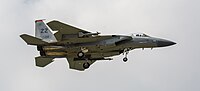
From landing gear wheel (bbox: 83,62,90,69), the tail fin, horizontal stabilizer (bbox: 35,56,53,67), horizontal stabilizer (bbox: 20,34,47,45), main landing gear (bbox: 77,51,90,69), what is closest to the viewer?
horizontal stabilizer (bbox: 20,34,47,45)

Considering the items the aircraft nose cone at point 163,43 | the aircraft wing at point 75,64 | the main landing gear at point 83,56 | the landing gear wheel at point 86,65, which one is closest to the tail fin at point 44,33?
the main landing gear at point 83,56

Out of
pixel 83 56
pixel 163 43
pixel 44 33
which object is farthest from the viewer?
pixel 44 33


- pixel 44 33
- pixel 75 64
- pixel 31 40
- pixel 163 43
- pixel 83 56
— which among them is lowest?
pixel 75 64

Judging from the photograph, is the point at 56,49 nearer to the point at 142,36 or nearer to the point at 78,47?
the point at 78,47

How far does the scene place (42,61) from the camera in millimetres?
68750

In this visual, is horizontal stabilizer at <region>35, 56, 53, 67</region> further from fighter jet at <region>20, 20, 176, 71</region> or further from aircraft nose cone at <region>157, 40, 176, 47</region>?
aircraft nose cone at <region>157, 40, 176, 47</region>

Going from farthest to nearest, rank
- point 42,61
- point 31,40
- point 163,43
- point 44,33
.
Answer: point 42,61 → point 44,33 → point 163,43 → point 31,40

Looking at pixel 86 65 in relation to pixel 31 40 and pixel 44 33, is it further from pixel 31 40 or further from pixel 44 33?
pixel 31 40

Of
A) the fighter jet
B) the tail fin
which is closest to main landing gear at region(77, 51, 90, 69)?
the fighter jet

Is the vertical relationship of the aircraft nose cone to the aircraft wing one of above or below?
above

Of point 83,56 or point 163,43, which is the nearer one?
point 163,43

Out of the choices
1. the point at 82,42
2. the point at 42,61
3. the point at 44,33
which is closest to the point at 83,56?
the point at 82,42

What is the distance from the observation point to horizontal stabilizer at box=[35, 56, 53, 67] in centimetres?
6824

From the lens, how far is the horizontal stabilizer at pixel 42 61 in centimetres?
6824
